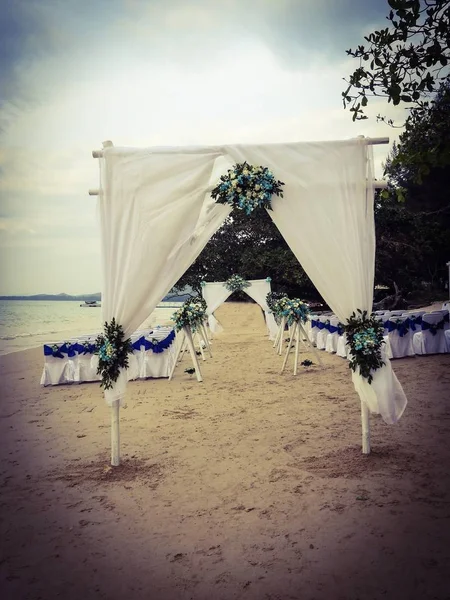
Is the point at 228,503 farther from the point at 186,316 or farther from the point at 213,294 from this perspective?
the point at 213,294

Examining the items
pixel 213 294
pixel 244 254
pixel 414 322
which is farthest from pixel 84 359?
pixel 244 254

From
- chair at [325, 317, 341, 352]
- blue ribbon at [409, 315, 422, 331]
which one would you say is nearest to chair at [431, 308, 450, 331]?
blue ribbon at [409, 315, 422, 331]

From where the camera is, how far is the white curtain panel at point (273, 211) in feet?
13.3

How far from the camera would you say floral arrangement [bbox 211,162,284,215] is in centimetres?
391

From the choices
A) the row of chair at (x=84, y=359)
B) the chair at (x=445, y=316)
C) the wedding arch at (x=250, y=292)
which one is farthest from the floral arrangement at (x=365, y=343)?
the wedding arch at (x=250, y=292)

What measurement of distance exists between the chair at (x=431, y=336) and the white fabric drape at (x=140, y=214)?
24.2 feet

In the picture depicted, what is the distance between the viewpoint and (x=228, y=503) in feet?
11.2

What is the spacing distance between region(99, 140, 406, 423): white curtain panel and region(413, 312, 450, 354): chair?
6161 millimetres

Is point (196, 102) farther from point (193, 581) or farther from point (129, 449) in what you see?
point (193, 581)

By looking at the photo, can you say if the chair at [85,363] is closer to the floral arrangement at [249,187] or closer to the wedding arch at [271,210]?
the wedding arch at [271,210]

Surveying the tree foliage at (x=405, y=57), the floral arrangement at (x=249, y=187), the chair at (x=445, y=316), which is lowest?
the chair at (x=445, y=316)

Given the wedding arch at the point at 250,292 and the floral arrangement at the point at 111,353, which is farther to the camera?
the wedding arch at the point at 250,292

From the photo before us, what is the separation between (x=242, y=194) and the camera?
3947 millimetres

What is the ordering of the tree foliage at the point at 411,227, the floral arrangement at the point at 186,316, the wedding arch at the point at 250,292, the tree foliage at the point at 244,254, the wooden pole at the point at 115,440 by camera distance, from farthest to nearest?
the tree foliage at the point at 244,254 → the tree foliage at the point at 411,227 → the wedding arch at the point at 250,292 → the floral arrangement at the point at 186,316 → the wooden pole at the point at 115,440
